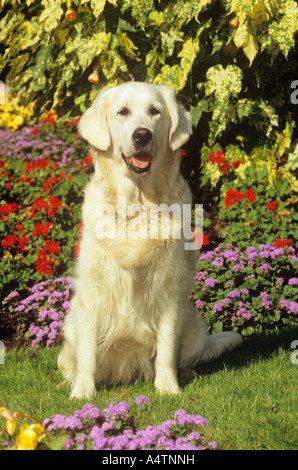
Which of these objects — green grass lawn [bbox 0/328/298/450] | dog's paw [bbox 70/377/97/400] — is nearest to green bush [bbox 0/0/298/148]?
green grass lawn [bbox 0/328/298/450]

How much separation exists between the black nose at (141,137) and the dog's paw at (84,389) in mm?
1204

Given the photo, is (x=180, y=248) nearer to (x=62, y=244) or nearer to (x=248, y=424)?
(x=248, y=424)

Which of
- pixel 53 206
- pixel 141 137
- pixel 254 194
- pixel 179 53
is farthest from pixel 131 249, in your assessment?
pixel 179 53

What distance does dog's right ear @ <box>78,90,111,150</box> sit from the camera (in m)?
3.13

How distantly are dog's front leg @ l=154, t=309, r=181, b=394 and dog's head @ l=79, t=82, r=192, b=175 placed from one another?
774 millimetres

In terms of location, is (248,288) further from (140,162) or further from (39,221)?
(39,221)

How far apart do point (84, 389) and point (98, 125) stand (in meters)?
1.34

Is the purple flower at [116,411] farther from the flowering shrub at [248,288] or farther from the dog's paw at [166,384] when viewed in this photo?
the flowering shrub at [248,288]

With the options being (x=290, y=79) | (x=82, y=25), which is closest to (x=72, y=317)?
(x=82, y=25)

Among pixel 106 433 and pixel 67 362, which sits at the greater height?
pixel 106 433

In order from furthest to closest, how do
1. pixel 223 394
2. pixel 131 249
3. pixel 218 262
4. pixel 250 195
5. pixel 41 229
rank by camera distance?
pixel 250 195 < pixel 41 229 < pixel 218 262 < pixel 131 249 < pixel 223 394

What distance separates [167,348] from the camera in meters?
3.17

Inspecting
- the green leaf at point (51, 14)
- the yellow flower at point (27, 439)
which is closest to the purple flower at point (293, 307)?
the yellow flower at point (27, 439)

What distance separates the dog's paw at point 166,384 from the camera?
3.09m
